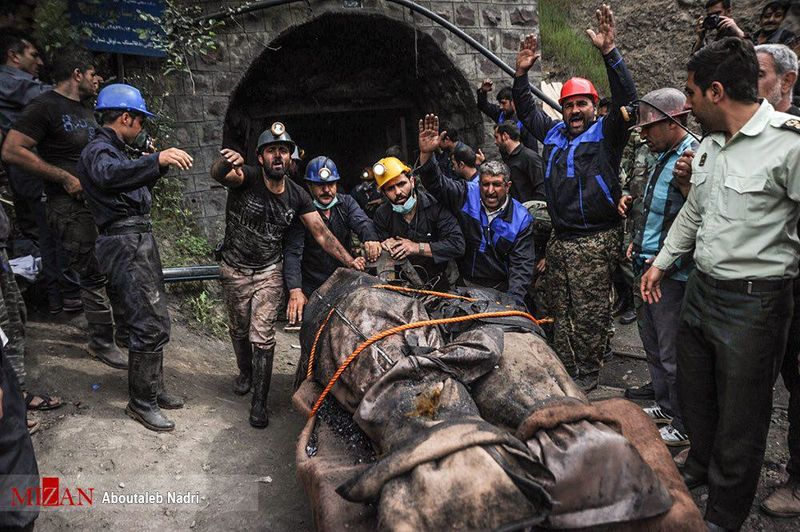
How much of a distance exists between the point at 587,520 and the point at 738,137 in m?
1.94

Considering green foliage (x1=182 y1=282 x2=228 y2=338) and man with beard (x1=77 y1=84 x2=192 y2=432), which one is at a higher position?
man with beard (x1=77 y1=84 x2=192 y2=432)

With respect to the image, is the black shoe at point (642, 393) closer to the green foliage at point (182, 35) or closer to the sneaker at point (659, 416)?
the sneaker at point (659, 416)

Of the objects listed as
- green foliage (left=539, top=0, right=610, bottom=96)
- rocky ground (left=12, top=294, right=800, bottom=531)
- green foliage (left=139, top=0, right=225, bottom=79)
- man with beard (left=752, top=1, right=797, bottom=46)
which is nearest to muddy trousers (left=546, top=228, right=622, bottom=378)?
rocky ground (left=12, top=294, right=800, bottom=531)

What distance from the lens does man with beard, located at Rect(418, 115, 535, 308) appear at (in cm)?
455

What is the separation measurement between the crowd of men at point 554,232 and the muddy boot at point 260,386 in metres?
0.02

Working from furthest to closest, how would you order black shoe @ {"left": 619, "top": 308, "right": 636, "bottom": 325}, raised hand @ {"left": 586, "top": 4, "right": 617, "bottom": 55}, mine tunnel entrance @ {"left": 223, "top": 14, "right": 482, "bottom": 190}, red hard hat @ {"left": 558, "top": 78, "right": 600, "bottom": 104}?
mine tunnel entrance @ {"left": 223, "top": 14, "right": 482, "bottom": 190} < black shoe @ {"left": 619, "top": 308, "right": 636, "bottom": 325} < red hard hat @ {"left": 558, "top": 78, "right": 600, "bottom": 104} < raised hand @ {"left": 586, "top": 4, "right": 617, "bottom": 55}

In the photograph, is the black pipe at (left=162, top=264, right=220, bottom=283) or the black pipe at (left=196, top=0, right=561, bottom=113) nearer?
the black pipe at (left=162, top=264, right=220, bottom=283)

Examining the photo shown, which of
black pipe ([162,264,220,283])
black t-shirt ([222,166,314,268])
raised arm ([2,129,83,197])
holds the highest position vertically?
raised arm ([2,129,83,197])

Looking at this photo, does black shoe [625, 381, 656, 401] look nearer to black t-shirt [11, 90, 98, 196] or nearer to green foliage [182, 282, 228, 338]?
green foliage [182, 282, 228, 338]

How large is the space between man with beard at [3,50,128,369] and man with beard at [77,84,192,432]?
693mm

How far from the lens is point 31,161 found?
423cm

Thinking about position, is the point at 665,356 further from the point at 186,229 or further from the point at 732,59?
the point at 186,229

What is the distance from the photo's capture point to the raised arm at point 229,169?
3.94 metres

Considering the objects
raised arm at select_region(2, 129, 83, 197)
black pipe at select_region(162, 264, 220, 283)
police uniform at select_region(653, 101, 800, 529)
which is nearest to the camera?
police uniform at select_region(653, 101, 800, 529)
